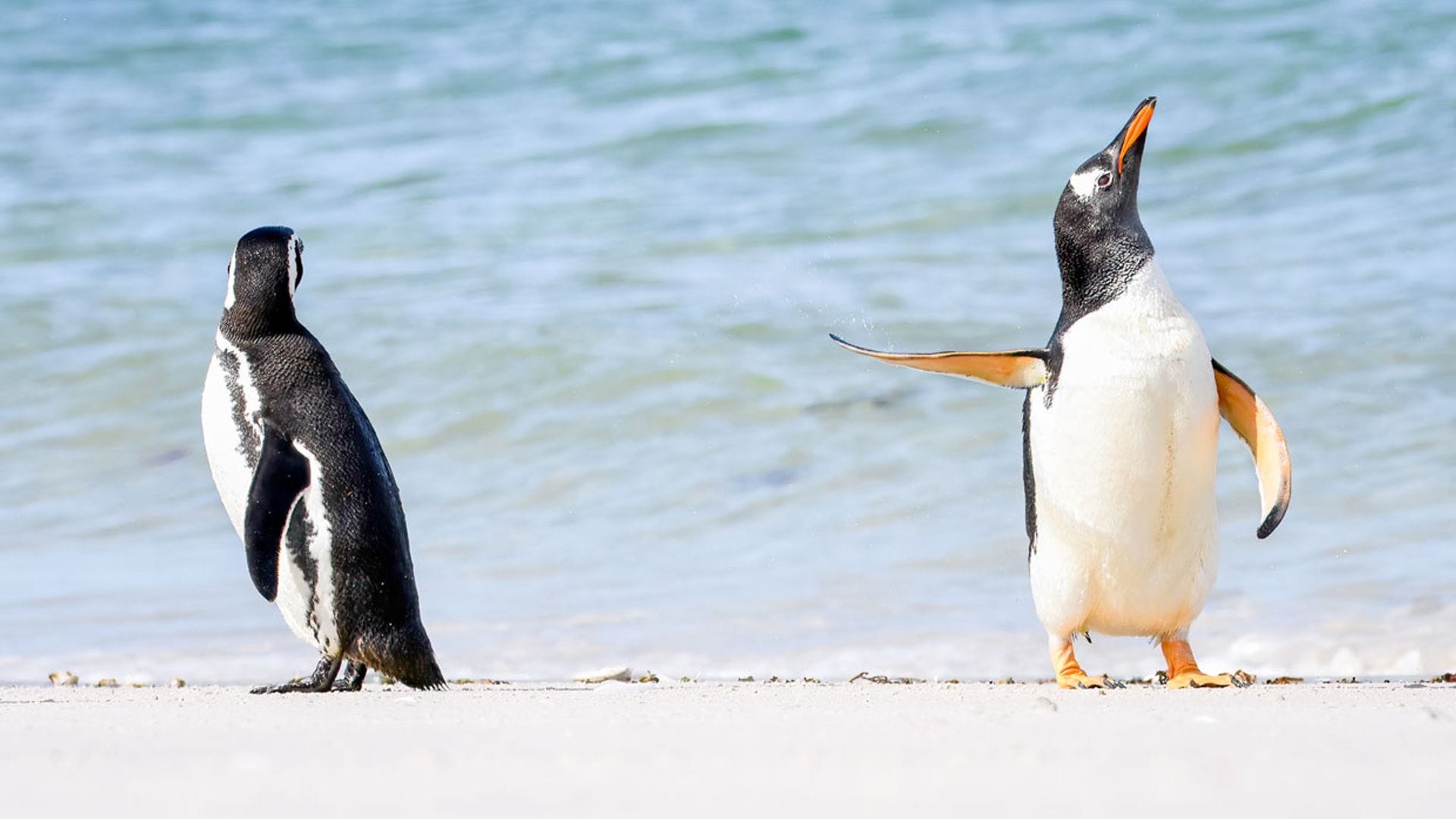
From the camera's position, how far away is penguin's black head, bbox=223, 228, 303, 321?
3840mm

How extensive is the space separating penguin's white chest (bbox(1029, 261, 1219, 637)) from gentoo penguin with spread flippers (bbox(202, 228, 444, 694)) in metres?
1.23

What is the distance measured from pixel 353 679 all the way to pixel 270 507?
0.39m

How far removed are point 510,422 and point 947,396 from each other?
4.83 ft

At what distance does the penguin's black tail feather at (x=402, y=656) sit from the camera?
365cm

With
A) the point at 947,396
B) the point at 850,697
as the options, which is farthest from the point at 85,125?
the point at 850,697

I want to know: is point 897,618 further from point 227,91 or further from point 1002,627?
point 227,91

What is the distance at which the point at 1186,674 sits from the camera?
3.53 meters

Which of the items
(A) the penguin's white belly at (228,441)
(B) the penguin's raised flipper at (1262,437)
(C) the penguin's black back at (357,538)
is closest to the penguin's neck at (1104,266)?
(B) the penguin's raised flipper at (1262,437)

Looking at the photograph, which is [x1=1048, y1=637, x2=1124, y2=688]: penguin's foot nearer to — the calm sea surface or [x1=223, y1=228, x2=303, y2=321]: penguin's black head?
the calm sea surface

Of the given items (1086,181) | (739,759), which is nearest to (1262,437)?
(1086,181)

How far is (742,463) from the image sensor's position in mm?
5930

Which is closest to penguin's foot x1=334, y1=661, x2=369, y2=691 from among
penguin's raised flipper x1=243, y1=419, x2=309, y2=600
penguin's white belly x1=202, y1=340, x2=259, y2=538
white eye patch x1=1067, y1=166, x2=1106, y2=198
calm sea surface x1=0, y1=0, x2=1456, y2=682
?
penguin's raised flipper x1=243, y1=419, x2=309, y2=600

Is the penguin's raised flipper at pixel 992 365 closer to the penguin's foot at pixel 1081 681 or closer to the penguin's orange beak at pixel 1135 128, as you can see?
the penguin's orange beak at pixel 1135 128

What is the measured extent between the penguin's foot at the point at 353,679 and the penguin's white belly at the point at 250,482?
0.07m
